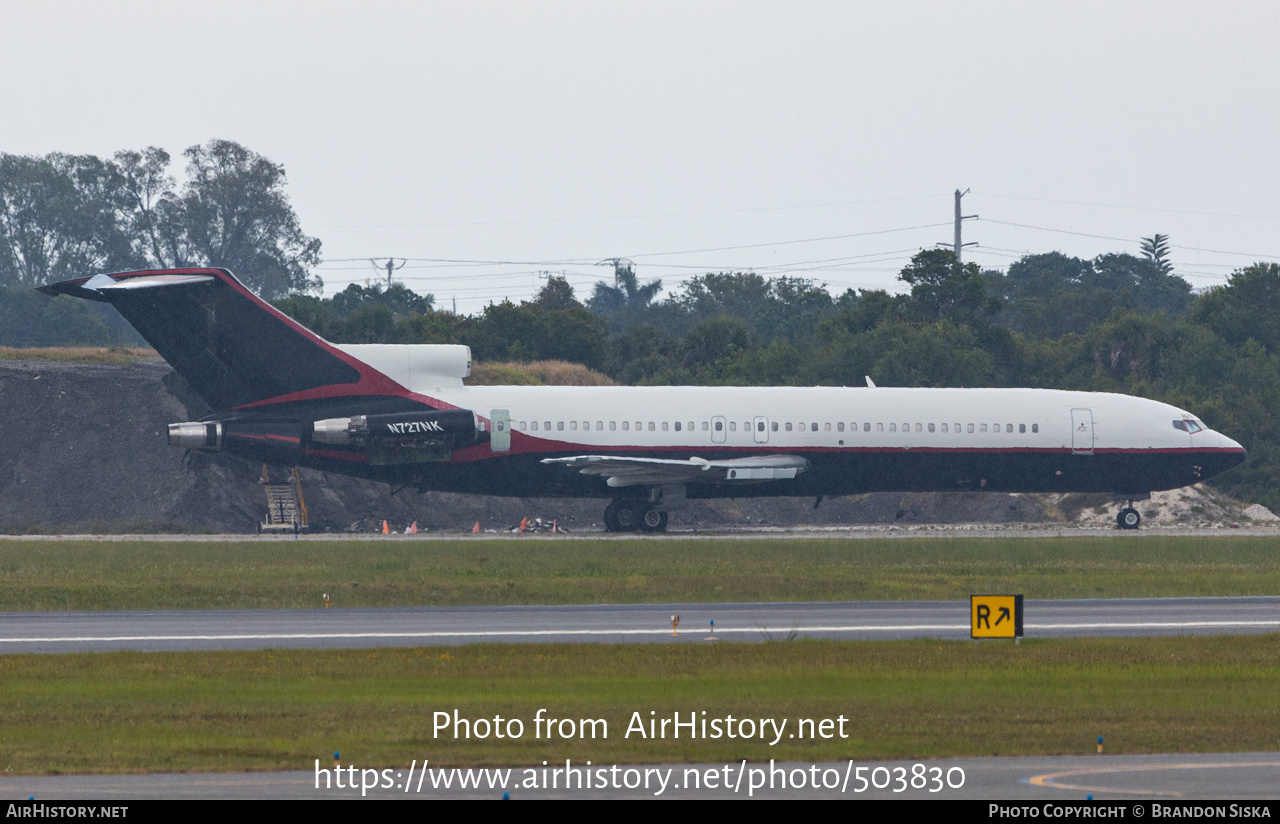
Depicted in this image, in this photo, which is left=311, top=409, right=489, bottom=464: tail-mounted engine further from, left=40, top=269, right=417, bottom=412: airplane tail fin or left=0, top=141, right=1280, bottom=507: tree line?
left=0, top=141, right=1280, bottom=507: tree line

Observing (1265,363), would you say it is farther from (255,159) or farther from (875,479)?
(255,159)

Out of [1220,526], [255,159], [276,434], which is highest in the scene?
[255,159]

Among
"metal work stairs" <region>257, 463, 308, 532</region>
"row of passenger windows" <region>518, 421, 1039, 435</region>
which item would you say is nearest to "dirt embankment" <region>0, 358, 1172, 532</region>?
"metal work stairs" <region>257, 463, 308, 532</region>

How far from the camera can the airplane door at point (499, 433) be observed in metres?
39.7

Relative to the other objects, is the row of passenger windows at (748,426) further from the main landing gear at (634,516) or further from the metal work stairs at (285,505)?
the metal work stairs at (285,505)

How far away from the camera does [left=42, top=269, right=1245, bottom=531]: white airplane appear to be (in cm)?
3819

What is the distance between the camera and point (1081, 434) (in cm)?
4244

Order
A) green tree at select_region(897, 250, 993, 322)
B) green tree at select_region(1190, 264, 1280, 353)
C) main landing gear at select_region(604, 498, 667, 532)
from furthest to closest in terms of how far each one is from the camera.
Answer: green tree at select_region(897, 250, 993, 322) < green tree at select_region(1190, 264, 1280, 353) < main landing gear at select_region(604, 498, 667, 532)

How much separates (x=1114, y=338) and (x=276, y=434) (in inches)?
1826

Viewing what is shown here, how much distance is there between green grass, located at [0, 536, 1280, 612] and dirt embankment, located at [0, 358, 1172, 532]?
8550 millimetres

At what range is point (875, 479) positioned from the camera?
137 feet

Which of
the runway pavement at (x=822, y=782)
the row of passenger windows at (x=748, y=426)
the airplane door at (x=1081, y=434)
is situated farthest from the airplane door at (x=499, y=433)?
the runway pavement at (x=822, y=782)

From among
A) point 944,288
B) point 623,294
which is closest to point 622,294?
point 623,294
